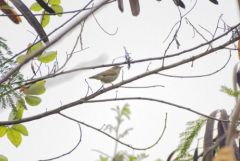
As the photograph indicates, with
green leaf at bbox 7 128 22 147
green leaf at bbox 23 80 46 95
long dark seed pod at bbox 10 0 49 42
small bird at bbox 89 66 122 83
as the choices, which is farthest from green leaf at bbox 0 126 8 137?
long dark seed pod at bbox 10 0 49 42

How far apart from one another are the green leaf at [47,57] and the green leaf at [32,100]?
4.2 inches

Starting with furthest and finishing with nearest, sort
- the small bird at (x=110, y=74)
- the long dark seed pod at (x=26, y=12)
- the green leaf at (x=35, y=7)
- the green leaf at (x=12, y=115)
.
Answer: the green leaf at (x=35, y=7) < the green leaf at (x=12, y=115) < the small bird at (x=110, y=74) < the long dark seed pod at (x=26, y=12)

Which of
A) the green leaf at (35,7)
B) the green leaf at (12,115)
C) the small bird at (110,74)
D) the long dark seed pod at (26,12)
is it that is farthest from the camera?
the green leaf at (35,7)

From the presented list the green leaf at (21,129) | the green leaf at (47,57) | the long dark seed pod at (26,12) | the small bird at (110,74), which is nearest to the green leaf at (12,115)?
the green leaf at (21,129)

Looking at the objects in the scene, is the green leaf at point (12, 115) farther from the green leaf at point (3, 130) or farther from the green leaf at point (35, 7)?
the green leaf at point (35, 7)

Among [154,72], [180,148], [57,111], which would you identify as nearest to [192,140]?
[180,148]

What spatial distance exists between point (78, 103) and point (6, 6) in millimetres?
298

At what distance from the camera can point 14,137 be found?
3.35 ft

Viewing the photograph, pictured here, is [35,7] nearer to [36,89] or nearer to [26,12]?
[36,89]

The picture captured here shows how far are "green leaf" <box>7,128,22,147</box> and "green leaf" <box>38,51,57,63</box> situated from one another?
22 cm

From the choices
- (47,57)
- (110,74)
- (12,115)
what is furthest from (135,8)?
(12,115)

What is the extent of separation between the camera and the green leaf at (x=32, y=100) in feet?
3.26

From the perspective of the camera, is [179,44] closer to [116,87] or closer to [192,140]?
[116,87]

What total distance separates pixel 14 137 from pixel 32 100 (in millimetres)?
124
